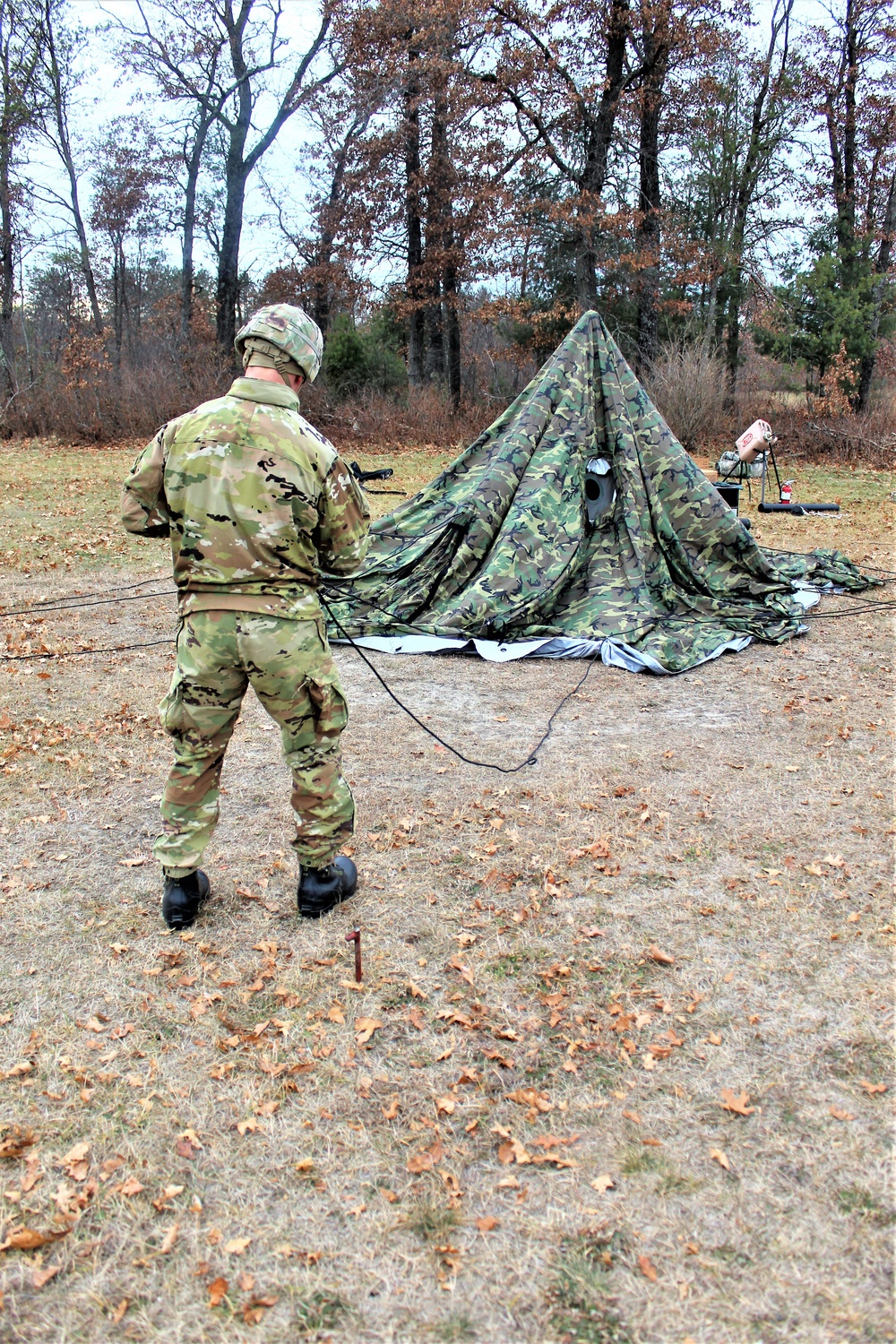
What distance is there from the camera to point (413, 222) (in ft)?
80.9

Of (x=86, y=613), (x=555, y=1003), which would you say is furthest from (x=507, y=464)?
(x=555, y=1003)

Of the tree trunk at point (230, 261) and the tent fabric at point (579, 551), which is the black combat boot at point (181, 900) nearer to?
the tent fabric at point (579, 551)

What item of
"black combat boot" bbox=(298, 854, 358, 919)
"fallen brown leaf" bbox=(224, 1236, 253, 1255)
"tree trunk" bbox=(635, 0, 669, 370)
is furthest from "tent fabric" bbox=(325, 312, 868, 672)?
"tree trunk" bbox=(635, 0, 669, 370)

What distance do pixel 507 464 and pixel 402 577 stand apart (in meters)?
1.29

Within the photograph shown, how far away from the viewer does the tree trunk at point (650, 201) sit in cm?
2103

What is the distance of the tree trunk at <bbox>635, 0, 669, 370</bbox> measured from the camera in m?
21.0

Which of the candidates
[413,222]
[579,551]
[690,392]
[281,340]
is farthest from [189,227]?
[281,340]

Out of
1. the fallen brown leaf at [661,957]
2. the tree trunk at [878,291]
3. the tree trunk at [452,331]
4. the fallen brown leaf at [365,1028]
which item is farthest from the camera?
the tree trunk at [452,331]

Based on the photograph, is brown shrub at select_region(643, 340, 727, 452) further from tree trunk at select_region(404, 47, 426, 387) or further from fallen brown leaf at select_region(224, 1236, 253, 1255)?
fallen brown leaf at select_region(224, 1236, 253, 1255)

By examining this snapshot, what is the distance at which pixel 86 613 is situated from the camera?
8.54 metres

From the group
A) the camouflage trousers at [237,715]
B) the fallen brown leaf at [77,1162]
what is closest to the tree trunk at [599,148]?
the camouflage trousers at [237,715]

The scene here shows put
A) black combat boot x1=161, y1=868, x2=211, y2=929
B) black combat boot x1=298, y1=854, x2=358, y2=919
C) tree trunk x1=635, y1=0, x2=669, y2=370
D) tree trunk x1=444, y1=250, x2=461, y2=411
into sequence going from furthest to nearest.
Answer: tree trunk x1=444, y1=250, x2=461, y2=411, tree trunk x1=635, y1=0, x2=669, y2=370, black combat boot x1=298, y1=854, x2=358, y2=919, black combat boot x1=161, y1=868, x2=211, y2=929

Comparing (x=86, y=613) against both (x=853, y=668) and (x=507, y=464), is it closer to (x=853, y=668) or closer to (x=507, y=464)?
(x=507, y=464)

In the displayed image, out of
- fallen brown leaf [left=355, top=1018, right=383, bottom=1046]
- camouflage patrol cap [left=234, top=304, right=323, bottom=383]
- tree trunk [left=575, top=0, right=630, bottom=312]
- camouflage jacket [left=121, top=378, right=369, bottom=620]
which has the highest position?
tree trunk [left=575, top=0, right=630, bottom=312]
